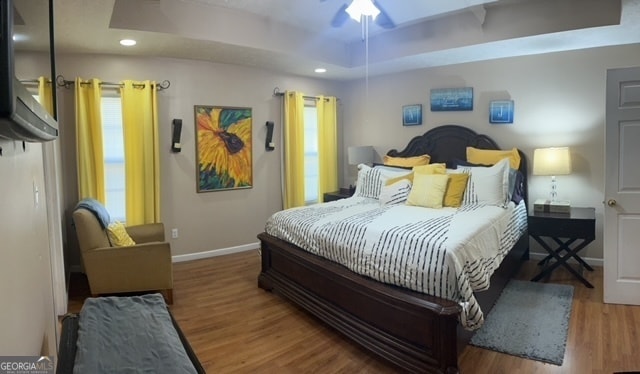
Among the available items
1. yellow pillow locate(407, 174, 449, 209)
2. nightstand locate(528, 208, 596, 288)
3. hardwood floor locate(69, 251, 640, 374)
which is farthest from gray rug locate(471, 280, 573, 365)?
yellow pillow locate(407, 174, 449, 209)

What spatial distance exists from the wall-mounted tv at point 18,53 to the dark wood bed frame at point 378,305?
2.07 m

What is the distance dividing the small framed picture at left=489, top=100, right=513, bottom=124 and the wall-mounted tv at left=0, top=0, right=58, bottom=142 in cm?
459

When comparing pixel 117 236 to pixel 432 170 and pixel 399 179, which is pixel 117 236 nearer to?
pixel 399 179

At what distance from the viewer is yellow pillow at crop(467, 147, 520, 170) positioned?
14.7 ft

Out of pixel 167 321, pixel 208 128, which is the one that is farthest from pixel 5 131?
pixel 208 128

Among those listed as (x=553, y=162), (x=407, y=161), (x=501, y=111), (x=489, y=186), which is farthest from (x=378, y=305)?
(x=501, y=111)

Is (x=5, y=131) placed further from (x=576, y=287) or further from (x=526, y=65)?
(x=526, y=65)

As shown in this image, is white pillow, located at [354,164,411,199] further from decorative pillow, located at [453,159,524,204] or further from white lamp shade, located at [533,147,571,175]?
white lamp shade, located at [533,147,571,175]

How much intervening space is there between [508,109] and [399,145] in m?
1.58

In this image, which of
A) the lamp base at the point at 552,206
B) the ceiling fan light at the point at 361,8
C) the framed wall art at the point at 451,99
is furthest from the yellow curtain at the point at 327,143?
the lamp base at the point at 552,206

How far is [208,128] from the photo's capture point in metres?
4.88

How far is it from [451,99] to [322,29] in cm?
193

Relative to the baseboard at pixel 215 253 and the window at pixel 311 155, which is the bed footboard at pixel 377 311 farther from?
the window at pixel 311 155

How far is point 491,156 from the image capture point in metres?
4.61
